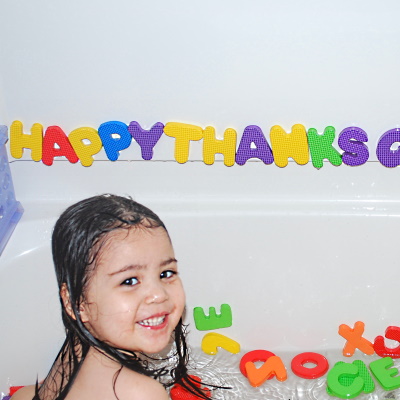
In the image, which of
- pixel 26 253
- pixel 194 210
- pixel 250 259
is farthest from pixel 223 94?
pixel 26 253

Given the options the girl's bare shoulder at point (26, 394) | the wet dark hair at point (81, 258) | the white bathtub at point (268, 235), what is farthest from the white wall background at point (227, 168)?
the wet dark hair at point (81, 258)

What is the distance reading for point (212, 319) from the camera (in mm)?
1843

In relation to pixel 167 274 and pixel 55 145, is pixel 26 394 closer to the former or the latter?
pixel 167 274

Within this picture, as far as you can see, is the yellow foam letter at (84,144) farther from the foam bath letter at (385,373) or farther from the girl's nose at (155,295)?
the foam bath letter at (385,373)

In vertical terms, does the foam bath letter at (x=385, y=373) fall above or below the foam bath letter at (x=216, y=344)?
below

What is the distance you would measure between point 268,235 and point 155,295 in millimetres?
700

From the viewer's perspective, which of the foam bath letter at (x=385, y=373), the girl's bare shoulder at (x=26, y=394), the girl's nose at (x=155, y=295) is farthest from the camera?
the foam bath letter at (x=385, y=373)

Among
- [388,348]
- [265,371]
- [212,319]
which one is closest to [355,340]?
[388,348]

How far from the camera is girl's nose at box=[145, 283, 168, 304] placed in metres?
1.12

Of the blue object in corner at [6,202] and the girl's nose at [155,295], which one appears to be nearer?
the girl's nose at [155,295]

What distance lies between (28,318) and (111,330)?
612 mm

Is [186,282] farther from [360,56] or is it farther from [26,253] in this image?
[360,56]

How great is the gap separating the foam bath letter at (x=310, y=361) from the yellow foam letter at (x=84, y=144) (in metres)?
0.67

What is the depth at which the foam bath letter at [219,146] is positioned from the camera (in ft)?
5.65
